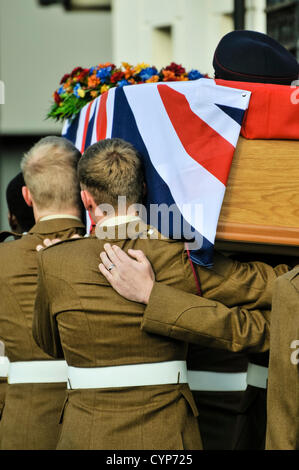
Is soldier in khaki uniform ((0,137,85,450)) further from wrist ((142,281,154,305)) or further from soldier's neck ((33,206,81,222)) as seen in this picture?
wrist ((142,281,154,305))

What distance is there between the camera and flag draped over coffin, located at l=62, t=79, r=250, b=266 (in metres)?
2.99

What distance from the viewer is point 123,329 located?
288 centimetres

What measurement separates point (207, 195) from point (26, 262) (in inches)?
33.4

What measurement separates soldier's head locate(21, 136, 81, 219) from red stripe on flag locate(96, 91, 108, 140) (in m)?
0.13

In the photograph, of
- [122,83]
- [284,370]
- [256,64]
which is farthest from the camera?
[122,83]

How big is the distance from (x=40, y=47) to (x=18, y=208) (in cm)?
610

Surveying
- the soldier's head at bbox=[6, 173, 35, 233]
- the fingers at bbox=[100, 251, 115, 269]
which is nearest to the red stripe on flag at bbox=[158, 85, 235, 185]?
the fingers at bbox=[100, 251, 115, 269]

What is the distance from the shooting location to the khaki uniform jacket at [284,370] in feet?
7.80

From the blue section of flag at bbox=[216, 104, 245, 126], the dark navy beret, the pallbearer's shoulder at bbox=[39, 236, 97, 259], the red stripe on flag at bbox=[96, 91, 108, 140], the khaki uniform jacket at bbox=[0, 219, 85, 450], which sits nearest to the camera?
the pallbearer's shoulder at bbox=[39, 236, 97, 259]

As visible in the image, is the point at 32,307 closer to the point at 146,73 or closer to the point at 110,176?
the point at 110,176

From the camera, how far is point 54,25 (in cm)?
1001

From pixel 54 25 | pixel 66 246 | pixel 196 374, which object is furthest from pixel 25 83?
pixel 66 246

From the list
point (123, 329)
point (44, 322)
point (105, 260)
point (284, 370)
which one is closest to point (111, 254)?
point (105, 260)

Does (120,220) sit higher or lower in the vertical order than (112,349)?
higher
